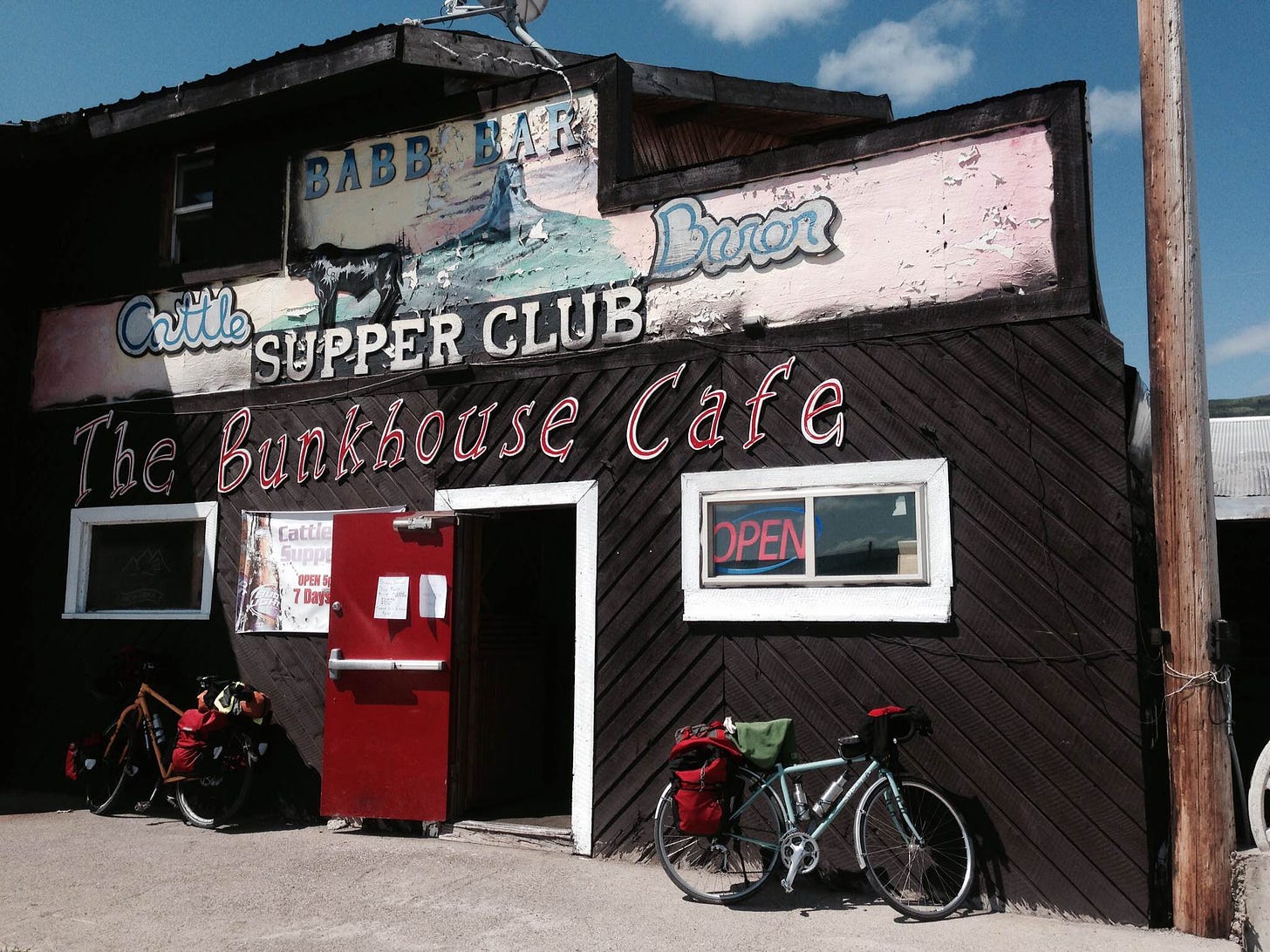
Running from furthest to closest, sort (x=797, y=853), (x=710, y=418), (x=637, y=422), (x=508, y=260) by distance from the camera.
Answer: (x=508, y=260) < (x=637, y=422) < (x=710, y=418) < (x=797, y=853)

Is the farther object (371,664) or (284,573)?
(284,573)

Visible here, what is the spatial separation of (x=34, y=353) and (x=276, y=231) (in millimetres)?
2961

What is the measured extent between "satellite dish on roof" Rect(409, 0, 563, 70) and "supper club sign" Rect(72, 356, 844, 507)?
295cm

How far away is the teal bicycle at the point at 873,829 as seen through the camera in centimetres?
616

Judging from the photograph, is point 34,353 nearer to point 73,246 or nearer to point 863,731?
point 73,246

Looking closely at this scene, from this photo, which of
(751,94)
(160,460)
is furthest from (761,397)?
(160,460)

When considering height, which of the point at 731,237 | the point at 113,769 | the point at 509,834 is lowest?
the point at 509,834

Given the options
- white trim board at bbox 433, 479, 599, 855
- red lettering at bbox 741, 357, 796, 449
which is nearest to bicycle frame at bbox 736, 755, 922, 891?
white trim board at bbox 433, 479, 599, 855

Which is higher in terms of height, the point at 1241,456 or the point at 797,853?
the point at 1241,456

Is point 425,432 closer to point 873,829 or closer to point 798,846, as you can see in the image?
point 798,846

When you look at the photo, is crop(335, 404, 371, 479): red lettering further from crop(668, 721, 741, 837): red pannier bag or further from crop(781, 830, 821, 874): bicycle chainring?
crop(781, 830, 821, 874): bicycle chainring

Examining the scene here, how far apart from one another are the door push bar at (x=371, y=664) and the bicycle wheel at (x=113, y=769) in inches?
75.9

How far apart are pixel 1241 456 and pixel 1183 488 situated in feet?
18.7

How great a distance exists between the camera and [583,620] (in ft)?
25.3
